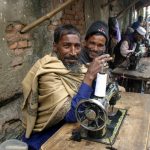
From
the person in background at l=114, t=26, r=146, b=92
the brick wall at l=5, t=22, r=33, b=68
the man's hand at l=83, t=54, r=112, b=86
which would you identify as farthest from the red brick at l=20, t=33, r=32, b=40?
the person in background at l=114, t=26, r=146, b=92

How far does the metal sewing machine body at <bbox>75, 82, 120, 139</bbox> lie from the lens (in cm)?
188

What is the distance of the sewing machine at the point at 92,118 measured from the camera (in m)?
1.88

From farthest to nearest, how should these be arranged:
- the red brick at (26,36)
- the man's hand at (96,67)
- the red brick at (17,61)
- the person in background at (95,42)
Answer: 1. the red brick at (26,36)
2. the red brick at (17,61)
3. the person in background at (95,42)
4. the man's hand at (96,67)

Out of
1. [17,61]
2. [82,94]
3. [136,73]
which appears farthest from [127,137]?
[136,73]

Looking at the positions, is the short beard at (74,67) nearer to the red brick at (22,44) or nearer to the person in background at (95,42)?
the person in background at (95,42)

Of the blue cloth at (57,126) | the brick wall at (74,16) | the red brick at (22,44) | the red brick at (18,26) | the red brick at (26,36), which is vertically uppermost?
the brick wall at (74,16)

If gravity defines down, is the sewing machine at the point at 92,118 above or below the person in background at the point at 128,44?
below

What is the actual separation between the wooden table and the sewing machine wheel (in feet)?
0.38

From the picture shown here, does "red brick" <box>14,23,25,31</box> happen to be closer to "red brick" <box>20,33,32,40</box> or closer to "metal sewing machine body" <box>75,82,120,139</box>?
"red brick" <box>20,33,32,40</box>

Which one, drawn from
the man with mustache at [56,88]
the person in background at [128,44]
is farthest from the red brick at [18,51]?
the person in background at [128,44]

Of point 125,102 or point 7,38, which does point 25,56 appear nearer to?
point 7,38

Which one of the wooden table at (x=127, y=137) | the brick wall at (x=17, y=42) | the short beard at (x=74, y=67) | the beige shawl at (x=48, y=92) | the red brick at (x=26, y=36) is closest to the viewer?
the wooden table at (x=127, y=137)

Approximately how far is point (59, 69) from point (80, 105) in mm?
428

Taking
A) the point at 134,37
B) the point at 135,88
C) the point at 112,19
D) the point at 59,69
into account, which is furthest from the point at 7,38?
the point at 112,19
